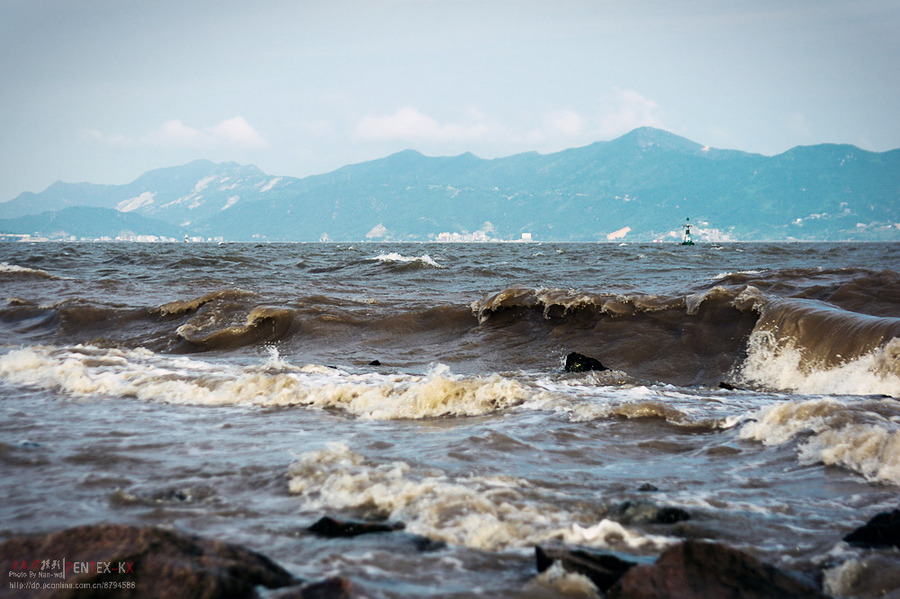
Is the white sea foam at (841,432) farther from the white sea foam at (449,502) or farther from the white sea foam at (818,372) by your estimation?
the white sea foam at (449,502)

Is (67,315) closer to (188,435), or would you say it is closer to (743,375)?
(188,435)

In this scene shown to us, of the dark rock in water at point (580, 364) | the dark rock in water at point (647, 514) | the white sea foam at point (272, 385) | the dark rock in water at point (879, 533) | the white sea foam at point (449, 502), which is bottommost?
the white sea foam at point (272, 385)

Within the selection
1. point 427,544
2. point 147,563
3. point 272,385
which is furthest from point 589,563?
point 272,385

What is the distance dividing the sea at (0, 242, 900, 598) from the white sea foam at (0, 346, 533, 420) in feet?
0.15

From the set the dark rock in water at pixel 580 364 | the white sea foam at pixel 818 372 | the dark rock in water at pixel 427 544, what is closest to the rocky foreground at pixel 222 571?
the dark rock in water at pixel 427 544

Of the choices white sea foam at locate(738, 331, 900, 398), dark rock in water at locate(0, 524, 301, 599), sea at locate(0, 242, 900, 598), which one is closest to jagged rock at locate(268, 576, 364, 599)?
dark rock in water at locate(0, 524, 301, 599)

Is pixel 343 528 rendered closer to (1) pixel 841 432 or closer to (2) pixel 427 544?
(2) pixel 427 544

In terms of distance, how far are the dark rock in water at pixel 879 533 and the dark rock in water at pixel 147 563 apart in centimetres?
276

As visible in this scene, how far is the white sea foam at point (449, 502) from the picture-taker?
3.46 metres

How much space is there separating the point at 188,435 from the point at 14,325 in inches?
476

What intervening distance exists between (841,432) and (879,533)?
217 cm

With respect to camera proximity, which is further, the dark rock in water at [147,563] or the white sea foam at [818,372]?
the white sea foam at [818,372]

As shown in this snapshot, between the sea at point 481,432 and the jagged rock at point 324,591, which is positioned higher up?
the jagged rock at point 324,591

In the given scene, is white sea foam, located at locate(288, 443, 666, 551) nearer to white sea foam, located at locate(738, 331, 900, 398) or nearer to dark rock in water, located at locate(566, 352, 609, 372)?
dark rock in water, located at locate(566, 352, 609, 372)
